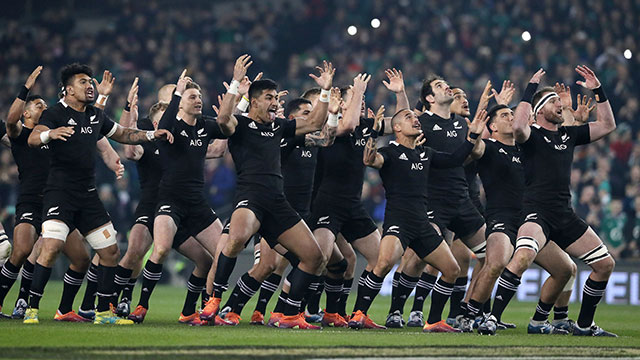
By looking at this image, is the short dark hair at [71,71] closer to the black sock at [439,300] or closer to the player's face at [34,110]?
the player's face at [34,110]

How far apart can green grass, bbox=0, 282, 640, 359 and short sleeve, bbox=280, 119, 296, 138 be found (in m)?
2.21

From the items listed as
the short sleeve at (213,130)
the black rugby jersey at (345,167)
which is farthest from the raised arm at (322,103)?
the short sleeve at (213,130)

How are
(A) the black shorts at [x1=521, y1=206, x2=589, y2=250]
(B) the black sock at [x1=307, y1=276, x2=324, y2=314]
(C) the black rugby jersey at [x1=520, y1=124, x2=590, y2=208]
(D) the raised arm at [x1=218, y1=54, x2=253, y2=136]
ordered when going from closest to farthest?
(D) the raised arm at [x1=218, y1=54, x2=253, y2=136] < (A) the black shorts at [x1=521, y1=206, x2=589, y2=250] < (C) the black rugby jersey at [x1=520, y1=124, x2=590, y2=208] < (B) the black sock at [x1=307, y1=276, x2=324, y2=314]

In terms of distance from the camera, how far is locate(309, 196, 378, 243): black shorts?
12.8 meters

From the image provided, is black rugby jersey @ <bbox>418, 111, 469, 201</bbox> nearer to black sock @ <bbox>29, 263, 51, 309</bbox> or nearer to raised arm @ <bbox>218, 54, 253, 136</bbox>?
raised arm @ <bbox>218, 54, 253, 136</bbox>

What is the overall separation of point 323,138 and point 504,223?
231 centimetres

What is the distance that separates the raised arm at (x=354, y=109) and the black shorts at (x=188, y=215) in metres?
1.81

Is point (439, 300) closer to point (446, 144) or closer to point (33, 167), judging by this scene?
point (446, 144)

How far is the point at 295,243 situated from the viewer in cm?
1189

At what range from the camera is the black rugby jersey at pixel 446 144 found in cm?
1339

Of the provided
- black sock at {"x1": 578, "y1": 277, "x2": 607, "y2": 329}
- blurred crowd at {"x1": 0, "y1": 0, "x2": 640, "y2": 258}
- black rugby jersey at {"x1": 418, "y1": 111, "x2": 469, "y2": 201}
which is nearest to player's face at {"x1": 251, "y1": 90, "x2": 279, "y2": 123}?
black rugby jersey at {"x1": 418, "y1": 111, "x2": 469, "y2": 201}

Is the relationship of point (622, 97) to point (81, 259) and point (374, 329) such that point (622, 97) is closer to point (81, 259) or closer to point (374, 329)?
point (374, 329)

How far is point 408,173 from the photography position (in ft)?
41.2

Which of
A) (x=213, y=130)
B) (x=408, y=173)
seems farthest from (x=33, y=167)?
(x=408, y=173)
